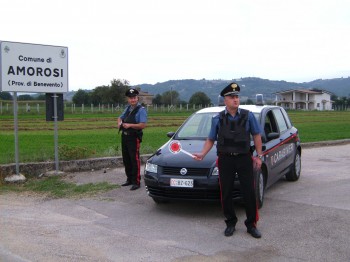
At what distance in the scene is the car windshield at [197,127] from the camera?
7391 millimetres

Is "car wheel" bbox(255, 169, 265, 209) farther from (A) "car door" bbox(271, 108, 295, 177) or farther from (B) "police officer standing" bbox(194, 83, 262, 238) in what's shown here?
(B) "police officer standing" bbox(194, 83, 262, 238)

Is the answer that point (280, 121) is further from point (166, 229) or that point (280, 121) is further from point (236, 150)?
point (166, 229)

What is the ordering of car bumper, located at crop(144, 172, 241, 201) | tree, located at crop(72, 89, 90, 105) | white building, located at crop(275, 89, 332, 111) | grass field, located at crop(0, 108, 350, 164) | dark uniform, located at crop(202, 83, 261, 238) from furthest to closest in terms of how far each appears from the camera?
white building, located at crop(275, 89, 332, 111)
tree, located at crop(72, 89, 90, 105)
grass field, located at crop(0, 108, 350, 164)
car bumper, located at crop(144, 172, 241, 201)
dark uniform, located at crop(202, 83, 261, 238)

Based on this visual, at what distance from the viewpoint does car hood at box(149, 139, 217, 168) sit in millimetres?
6133

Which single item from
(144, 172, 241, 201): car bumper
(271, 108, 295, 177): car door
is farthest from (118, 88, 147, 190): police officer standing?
(271, 108, 295, 177): car door

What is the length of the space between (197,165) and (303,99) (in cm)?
12135

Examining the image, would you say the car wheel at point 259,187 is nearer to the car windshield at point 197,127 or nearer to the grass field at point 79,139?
the car windshield at point 197,127

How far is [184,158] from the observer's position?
631 centimetres

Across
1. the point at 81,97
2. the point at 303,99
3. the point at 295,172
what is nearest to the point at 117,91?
A: the point at 81,97

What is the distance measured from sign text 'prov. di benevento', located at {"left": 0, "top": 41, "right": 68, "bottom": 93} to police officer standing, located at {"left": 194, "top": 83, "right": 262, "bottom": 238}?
5.17m

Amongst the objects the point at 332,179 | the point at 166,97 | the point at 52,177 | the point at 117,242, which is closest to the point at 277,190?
the point at 332,179

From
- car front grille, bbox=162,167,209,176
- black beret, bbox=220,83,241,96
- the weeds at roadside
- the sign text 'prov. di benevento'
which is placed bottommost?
the weeds at roadside

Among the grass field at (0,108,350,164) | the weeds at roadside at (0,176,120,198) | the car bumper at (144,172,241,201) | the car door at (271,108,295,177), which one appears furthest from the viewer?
the grass field at (0,108,350,164)

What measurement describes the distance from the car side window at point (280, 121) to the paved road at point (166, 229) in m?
1.15
